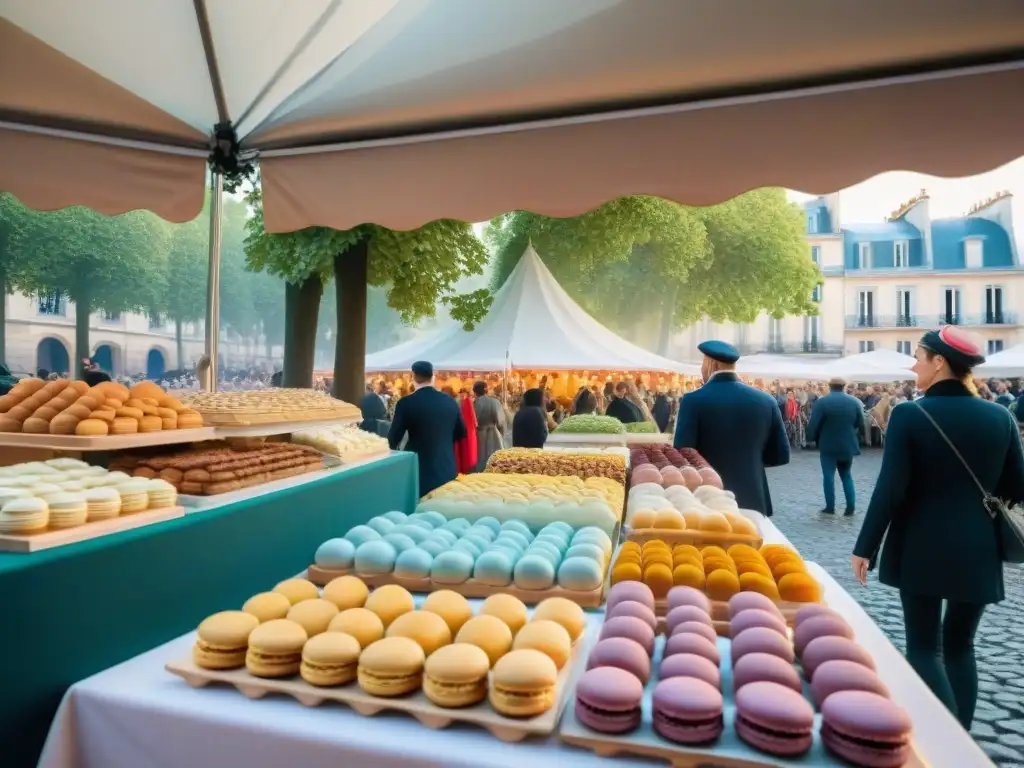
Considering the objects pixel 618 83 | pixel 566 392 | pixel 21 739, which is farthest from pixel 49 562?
pixel 566 392

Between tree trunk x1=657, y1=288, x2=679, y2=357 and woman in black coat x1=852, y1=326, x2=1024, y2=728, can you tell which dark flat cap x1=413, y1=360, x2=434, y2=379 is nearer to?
woman in black coat x1=852, y1=326, x2=1024, y2=728

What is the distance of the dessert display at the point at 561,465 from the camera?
13.5 feet

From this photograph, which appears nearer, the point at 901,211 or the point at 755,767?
the point at 755,767

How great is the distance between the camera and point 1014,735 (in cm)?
334

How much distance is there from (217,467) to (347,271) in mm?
6712

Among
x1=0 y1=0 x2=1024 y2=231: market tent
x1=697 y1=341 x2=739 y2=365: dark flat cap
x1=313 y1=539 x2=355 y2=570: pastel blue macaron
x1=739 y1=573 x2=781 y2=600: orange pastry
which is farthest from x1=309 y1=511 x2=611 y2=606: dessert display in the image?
x1=697 y1=341 x2=739 y2=365: dark flat cap

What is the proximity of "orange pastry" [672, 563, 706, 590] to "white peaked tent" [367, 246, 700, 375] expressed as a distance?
32.8 ft

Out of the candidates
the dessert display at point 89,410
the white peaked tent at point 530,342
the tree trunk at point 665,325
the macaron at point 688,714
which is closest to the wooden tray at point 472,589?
the macaron at point 688,714

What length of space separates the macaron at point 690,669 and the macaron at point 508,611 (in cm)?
39

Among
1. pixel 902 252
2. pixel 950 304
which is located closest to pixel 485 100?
pixel 950 304

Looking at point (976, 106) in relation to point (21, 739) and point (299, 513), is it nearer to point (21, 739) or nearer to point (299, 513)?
point (299, 513)

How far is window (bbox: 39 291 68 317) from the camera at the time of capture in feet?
95.6

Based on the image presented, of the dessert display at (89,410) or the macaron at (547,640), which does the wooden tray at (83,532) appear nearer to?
the dessert display at (89,410)

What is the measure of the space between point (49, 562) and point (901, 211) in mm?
45751
